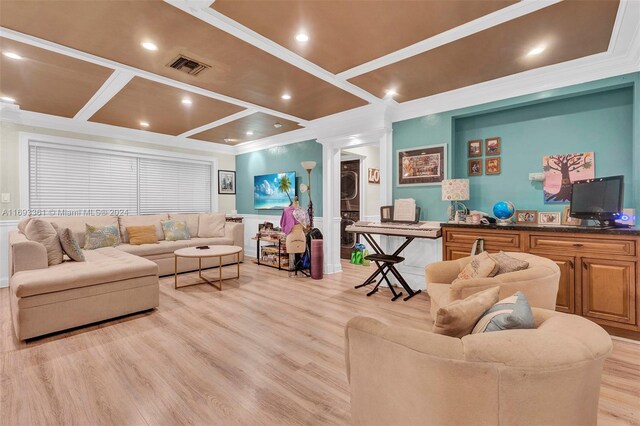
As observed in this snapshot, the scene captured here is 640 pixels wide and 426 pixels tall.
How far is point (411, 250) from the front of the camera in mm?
4238

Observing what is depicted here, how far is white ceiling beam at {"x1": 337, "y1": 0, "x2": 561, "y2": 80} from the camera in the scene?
6.95 feet

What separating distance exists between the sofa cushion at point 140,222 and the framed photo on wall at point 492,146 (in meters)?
5.34

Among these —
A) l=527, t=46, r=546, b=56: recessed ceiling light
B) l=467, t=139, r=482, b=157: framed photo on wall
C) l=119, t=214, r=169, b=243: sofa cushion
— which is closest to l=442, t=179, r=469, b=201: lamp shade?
l=467, t=139, r=482, b=157: framed photo on wall

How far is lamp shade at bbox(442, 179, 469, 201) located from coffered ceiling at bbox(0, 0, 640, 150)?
114 cm

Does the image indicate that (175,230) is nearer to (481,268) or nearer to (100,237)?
(100,237)

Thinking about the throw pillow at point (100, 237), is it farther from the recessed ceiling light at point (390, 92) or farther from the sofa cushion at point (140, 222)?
the recessed ceiling light at point (390, 92)

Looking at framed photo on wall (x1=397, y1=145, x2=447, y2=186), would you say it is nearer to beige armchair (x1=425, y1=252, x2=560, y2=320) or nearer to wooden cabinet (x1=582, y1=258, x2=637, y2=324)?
wooden cabinet (x1=582, y1=258, x2=637, y2=324)

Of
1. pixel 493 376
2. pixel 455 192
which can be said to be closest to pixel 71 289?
pixel 493 376

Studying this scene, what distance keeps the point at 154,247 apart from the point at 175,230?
0.65 metres

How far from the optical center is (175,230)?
17.5ft

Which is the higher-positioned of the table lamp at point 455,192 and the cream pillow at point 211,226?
the table lamp at point 455,192

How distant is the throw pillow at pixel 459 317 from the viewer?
1120 millimetres

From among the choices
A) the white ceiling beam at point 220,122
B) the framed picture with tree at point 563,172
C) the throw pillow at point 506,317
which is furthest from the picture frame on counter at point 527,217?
the white ceiling beam at point 220,122

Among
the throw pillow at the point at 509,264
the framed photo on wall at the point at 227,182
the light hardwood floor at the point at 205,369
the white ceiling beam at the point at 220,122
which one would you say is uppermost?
the white ceiling beam at the point at 220,122
